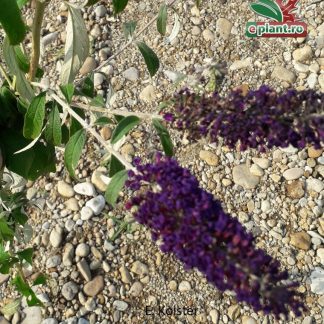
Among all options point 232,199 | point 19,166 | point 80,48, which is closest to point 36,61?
point 80,48

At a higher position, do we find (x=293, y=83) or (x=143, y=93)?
(x=143, y=93)

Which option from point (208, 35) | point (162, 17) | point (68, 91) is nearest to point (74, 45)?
point (68, 91)

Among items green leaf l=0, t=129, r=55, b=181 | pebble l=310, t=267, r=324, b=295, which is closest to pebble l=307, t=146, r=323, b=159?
pebble l=310, t=267, r=324, b=295

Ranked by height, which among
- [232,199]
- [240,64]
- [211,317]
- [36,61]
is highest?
[36,61]

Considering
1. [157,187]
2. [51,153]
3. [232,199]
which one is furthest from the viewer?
[232,199]

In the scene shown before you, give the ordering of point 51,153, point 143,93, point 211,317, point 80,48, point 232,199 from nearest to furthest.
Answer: point 80,48
point 51,153
point 211,317
point 232,199
point 143,93

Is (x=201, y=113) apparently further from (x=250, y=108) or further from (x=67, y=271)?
(x=67, y=271)

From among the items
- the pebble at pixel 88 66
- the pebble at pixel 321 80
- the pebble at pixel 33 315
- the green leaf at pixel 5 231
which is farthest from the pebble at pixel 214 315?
the pebble at pixel 88 66
